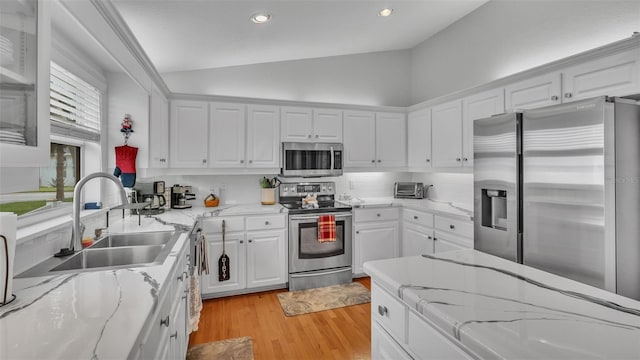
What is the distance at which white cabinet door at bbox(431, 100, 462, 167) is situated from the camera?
10.9 feet

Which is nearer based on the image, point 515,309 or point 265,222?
point 515,309

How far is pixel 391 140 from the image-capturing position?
4.11 metres

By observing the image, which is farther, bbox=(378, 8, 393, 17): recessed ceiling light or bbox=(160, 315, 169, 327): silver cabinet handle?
bbox=(378, 8, 393, 17): recessed ceiling light

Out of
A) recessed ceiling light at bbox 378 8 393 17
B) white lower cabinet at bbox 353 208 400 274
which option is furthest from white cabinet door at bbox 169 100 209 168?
recessed ceiling light at bbox 378 8 393 17

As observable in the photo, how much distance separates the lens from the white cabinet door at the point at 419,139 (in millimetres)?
3801

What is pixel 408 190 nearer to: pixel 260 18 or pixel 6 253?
pixel 260 18

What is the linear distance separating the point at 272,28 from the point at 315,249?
91.1 inches

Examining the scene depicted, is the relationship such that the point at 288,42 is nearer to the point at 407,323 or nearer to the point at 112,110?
the point at 112,110

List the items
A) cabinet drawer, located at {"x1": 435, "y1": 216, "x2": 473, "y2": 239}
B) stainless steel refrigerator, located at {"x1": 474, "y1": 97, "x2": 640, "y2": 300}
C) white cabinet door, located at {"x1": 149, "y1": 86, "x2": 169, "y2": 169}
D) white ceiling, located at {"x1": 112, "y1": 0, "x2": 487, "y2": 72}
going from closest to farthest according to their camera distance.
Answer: stainless steel refrigerator, located at {"x1": 474, "y1": 97, "x2": 640, "y2": 300} < white ceiling, located at {"x1": 112, "y1": 0, "x2": 487, "y2": 72} < white cabinet door, located at {"x1": 149, "y1": 86, "x2": 169, "y2": 169} < cabinet drawer, located at {"x1": 435, "y1": 216, "x2": 473, "y2": 239}

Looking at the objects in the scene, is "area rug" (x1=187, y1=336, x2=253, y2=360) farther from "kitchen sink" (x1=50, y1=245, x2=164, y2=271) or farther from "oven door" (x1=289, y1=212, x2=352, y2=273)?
"oven door" (x1=289, y1=212, x2=352, y2=273)

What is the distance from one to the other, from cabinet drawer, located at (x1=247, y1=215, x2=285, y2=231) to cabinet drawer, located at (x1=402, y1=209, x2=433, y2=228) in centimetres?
152

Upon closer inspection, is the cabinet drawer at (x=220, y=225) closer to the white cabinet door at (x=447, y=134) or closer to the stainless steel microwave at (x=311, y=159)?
the stainless steel microwave at (x=311, y=159)

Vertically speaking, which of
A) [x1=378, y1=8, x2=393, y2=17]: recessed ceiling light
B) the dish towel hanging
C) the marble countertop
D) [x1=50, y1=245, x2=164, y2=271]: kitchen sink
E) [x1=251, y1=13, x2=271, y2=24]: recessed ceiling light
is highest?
[x1=378, y1=8, x2=393, y2=17]: recessed ceiling light

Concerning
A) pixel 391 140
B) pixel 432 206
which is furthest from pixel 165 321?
pixel 391 140
